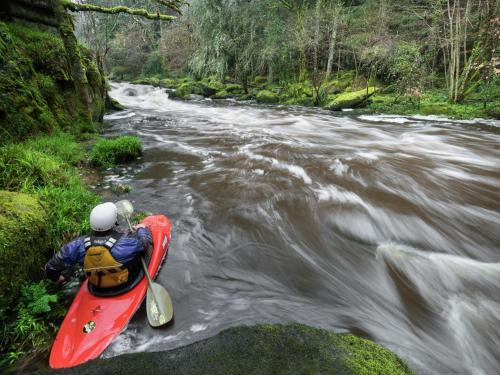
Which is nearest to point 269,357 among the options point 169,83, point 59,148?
point 59,148

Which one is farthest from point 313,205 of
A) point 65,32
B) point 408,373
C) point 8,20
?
point 8,20

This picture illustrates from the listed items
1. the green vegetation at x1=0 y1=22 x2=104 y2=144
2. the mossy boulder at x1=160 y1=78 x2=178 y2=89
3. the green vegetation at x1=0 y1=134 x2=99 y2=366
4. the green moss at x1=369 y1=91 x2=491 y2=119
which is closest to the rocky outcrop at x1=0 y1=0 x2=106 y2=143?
the green vegetation at x1=0 y1=22 x2=104 y2=144

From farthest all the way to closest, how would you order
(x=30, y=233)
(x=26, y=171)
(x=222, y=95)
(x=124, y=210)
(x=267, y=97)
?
(x=222, y=95) < (x=267, y=97) < (x=26, y=171) < (x=124, y=210) < (x=30, y=233)

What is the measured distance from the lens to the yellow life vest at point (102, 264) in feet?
8.60

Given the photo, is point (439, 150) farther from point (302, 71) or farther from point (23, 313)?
point (302, 71)

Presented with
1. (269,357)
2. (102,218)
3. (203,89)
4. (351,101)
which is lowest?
(269,357)

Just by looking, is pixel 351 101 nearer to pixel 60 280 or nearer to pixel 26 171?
pixel 26 171

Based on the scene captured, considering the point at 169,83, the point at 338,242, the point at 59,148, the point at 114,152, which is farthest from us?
the point at 169,83

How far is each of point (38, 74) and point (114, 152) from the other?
3136mm

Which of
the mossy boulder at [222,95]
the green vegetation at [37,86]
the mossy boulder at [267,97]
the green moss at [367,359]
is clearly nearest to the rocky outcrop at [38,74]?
the green vegetation at [37,86]

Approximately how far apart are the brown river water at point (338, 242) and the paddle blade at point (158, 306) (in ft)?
0.31

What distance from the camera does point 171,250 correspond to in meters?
3.86

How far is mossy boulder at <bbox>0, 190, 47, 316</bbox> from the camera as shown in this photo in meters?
2.51

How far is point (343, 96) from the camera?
52.5ft
